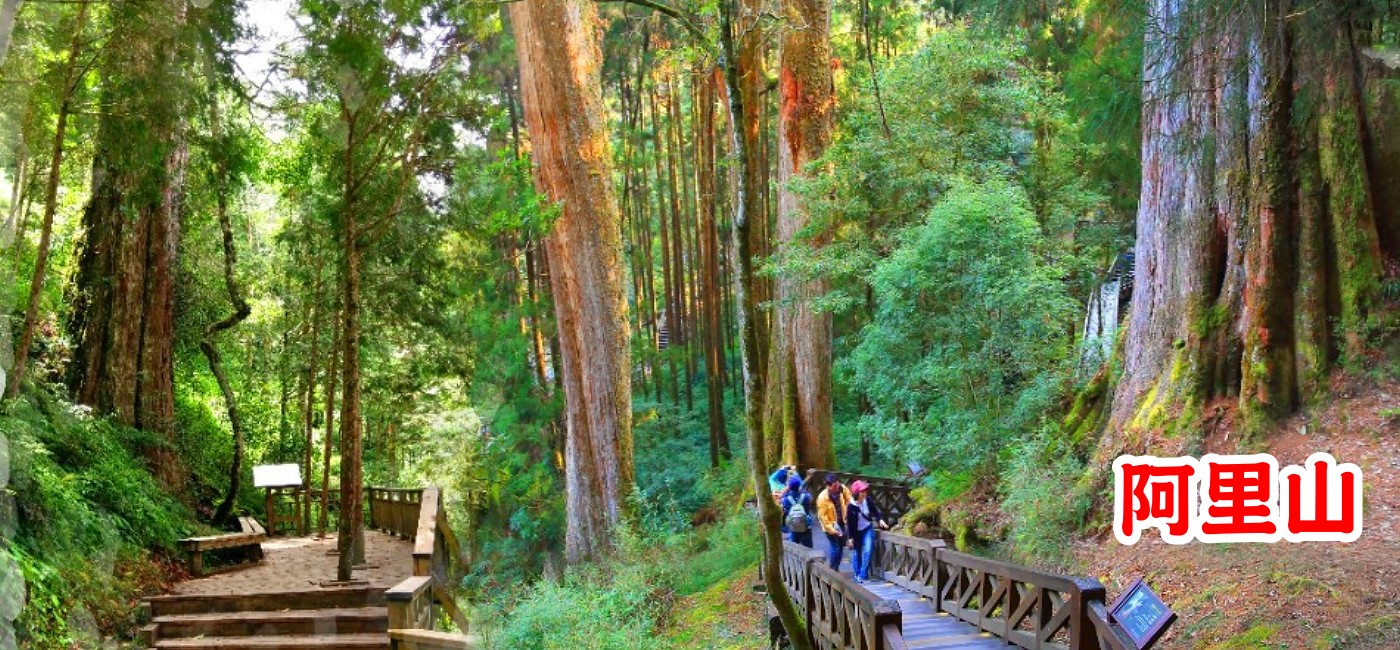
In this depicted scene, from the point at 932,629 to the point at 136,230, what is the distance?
35.1 feet

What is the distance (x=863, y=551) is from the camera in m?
8.85

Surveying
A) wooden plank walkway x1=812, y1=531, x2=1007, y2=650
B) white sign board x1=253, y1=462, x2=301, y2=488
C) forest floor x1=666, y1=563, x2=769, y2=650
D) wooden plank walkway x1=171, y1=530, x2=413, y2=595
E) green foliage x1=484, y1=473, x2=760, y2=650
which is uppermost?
white sign board x1=253, y1=462, x2=301, y2=488

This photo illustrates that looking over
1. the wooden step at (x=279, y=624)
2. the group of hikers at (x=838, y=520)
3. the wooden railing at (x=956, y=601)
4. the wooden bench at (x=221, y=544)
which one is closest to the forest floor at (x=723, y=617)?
the wooden railing at (x=956, y=601)

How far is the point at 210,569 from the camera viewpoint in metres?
11.1

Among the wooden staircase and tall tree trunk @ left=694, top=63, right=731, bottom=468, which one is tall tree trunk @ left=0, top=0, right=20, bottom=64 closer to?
the wooden staircase

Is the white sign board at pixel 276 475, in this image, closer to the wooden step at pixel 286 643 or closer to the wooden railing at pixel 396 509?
the wooden railing at pixel 396 509

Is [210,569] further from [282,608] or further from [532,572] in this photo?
[532,572]

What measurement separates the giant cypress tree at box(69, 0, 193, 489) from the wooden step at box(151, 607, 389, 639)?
332cm

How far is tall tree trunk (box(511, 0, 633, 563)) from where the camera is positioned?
39.6 feet

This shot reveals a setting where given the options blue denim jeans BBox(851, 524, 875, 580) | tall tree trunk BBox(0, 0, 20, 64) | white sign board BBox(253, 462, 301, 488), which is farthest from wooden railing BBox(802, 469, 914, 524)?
tall tree trunk BBox(0, 0, 20, 64)

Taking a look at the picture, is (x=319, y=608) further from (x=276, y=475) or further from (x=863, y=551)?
(x=863, y=551)

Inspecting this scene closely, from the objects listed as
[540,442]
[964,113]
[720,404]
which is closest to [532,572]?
[540,442]

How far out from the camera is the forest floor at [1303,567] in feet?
17.3

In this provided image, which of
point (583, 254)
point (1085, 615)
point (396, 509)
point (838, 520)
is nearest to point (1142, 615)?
point (1085, 615)
